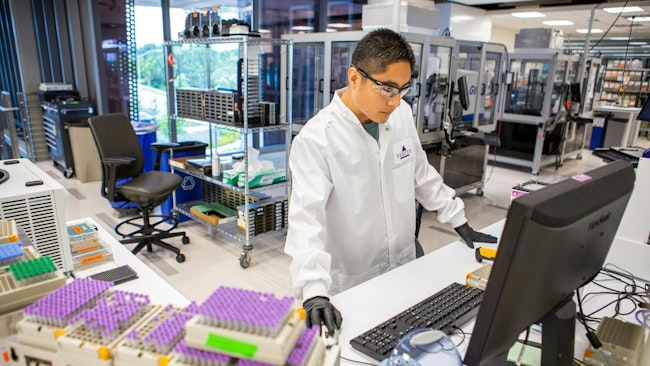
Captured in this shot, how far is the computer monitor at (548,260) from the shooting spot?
0.75 meters

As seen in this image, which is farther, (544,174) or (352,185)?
(544,174)

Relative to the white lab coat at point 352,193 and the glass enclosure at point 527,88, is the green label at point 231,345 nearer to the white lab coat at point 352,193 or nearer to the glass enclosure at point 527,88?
the white lab coat at point 352,193

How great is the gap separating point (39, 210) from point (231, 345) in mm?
1064

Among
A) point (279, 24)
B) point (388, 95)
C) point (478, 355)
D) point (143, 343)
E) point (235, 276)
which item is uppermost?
point (279, 24)

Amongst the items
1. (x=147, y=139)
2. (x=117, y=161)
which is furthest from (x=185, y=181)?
(x=147, y=139)

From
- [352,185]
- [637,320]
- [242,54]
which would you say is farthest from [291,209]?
[242,54]

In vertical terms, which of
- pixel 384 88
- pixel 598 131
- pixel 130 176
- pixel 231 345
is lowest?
pixel 598 131

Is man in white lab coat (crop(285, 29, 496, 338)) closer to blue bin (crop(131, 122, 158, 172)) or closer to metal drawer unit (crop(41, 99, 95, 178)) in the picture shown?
blue bin (crop(131, 122, 158, 172))

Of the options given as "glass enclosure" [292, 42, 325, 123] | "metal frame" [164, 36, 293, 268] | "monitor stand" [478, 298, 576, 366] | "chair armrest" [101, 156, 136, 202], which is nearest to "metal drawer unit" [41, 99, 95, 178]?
"metal frame" [164, 36, 293, 268]

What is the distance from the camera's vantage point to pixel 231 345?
57cm

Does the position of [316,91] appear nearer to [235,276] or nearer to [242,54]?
[242,54]

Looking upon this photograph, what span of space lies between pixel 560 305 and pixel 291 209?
2.64ft

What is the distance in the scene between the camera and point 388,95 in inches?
Result: 55.6

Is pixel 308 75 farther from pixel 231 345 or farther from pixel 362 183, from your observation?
pixel 231 345
